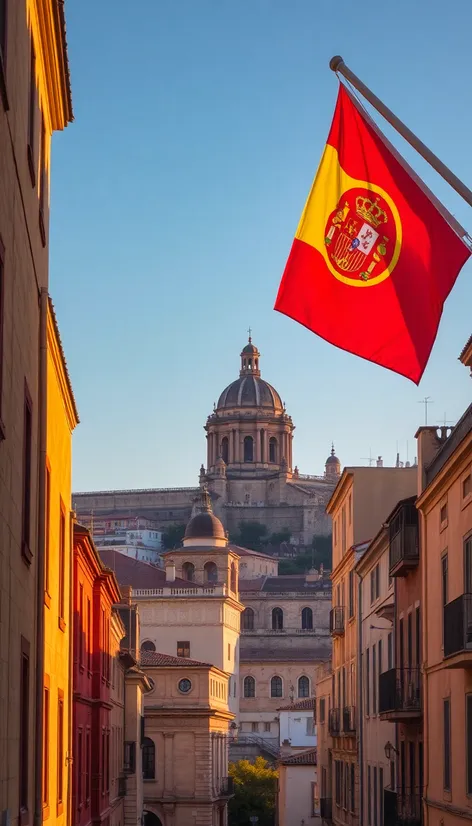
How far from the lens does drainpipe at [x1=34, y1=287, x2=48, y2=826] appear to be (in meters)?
16.3

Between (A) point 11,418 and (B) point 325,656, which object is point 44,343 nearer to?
(A) point 11,418

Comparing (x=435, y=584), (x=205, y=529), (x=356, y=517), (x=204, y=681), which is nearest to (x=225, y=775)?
(x=204, y=681)

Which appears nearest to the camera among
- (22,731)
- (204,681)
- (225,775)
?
(22,731)

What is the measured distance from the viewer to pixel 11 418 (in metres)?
13.3

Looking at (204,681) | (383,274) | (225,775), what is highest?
(383,274)

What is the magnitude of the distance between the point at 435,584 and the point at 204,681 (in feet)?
196

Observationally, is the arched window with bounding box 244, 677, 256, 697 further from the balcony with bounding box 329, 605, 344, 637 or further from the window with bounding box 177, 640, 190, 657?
the balcony with bounding box 329, 605, 344, 637

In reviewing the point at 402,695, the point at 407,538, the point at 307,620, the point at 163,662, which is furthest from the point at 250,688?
the point at 407,538

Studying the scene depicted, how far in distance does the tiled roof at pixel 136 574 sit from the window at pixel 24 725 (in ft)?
325

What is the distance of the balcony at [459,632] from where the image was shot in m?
20.2

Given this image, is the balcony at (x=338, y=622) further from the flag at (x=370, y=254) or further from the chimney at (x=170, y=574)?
the chimney at (x=170, y=574)

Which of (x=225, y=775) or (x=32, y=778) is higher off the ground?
(x=32, y=778)

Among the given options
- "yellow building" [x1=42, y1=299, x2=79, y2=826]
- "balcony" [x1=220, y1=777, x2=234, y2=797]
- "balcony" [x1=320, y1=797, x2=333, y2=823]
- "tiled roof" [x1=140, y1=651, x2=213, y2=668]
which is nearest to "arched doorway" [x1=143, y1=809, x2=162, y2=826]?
"balcony" [x1=220, y1=777, x2=234, y2=797]

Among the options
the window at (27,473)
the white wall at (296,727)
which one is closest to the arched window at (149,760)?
the white wall at (296,727)
